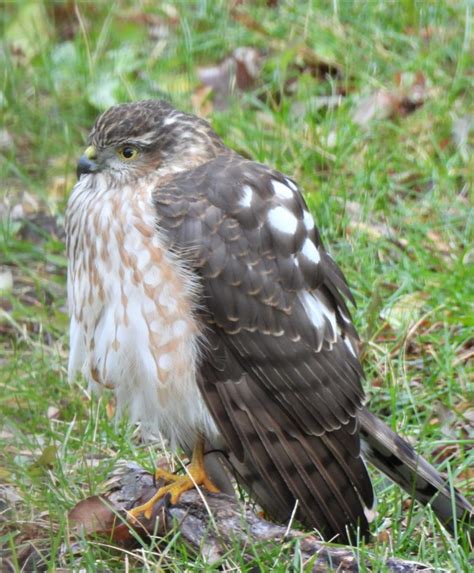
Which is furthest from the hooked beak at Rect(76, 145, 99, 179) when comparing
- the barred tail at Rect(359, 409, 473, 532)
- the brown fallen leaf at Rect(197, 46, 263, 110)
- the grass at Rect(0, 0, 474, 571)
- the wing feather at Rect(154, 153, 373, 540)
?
the brown fallen leaf at Rect(197, 46, 263, 110)

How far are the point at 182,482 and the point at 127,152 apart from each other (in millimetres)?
1203

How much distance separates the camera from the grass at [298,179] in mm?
4742

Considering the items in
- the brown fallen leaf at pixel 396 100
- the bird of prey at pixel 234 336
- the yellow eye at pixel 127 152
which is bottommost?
the brown fallen leaf at pixel 396 100

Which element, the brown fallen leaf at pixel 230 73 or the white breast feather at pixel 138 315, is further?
the brown fallen leaf at pixel 230 73

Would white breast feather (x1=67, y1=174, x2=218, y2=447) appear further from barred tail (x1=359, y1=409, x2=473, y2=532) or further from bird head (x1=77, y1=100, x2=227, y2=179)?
barred tail (x1=359, y1=409, x2=473, y2=532)

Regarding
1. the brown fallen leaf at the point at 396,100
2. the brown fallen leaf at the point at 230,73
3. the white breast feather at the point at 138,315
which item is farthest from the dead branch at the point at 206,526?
the brown fallen leaf at the point at 230,73

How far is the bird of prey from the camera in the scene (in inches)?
170

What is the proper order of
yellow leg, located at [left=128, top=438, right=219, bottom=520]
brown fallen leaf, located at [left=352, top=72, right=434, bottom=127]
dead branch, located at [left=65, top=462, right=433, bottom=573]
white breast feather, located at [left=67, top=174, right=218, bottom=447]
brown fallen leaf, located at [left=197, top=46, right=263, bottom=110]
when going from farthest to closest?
1. brown fallen leaf, located at [left=197, top=46, right=263, bottom=110]
2. brown fallen leaf, located at [left=352, top=72, right=434, bottom=127]
3. yellow leg, located at [left=128, top=438, right=219, bottom=520]
4. white breast feather, located at [left=67, top=174, right=218, bottom=447]
5. dead branch, located at [left=65, top=462, right=433, bottom=573]


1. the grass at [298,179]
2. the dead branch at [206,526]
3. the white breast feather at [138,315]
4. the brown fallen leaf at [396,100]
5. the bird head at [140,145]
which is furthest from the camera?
the brown fallen leaf at [396,100]

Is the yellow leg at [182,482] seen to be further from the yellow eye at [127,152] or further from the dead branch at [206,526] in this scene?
the yellow eye at [127,152]

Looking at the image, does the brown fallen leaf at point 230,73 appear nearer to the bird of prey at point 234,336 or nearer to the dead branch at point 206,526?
the bird of prey at point 234,336

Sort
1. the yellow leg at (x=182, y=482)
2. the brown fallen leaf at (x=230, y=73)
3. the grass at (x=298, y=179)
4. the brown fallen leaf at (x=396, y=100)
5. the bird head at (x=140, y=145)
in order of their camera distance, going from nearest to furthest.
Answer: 1. the yellow leg at (x=182, y=482)
2. the bird head at (x=140, y=145)
3. the grass at (x=298, y=179)
4. the brown fallen leaf at (x=396, y=100)
5. the brown fallen leaf at (x=230, y=73)

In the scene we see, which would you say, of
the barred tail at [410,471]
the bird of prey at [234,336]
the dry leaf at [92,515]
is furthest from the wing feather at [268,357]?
the dry leaf at [92,515]

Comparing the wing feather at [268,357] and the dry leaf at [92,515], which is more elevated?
the wing feather at [268,357]
